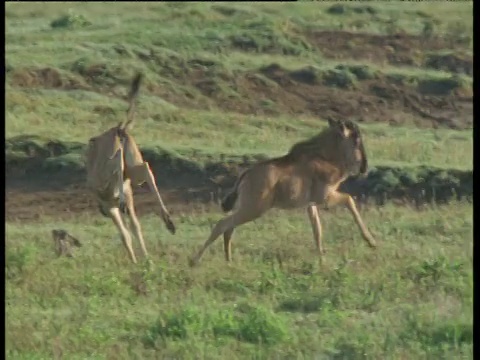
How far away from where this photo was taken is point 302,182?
34.4 ft

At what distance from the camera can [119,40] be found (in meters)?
21.9


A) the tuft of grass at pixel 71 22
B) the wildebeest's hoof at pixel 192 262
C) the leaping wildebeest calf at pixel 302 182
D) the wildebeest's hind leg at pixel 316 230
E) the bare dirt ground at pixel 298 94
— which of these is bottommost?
the bare dirt ground at pixel 298 94

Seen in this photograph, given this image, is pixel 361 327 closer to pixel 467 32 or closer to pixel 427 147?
pixel 427 147

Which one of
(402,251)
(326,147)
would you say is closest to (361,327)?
(402,251)

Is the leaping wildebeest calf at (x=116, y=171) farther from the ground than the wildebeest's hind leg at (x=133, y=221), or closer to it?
farther from the ground

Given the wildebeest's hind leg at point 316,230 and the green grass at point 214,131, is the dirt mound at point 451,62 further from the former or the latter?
the wildebeest's hind leg at point 316,230

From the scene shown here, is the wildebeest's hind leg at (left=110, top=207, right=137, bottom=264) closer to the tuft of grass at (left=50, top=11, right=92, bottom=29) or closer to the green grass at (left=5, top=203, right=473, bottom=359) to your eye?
the green grass at (left=5, top=203, right=473, bottom=359)

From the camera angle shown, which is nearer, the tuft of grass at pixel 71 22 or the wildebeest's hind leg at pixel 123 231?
the wildebeest's hind leg at pixel 123 231

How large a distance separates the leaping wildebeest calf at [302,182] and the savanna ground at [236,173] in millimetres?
270

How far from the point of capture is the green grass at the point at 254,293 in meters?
7.32

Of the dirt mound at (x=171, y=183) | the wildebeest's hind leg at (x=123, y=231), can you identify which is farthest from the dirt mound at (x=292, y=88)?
the wildebeest's hind leg at (x=123, y=231)

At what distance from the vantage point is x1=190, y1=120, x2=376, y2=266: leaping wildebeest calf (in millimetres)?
10242

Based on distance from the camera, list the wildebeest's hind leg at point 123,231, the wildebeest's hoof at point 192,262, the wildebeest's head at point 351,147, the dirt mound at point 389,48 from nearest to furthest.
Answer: the wildebeest's hoof at point 192,262
the wildebeest's hind leg at point 123,231
the wildebeest's head at point 351,147
the dirt mound at point 389,48

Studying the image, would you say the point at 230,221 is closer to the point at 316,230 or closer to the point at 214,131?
the point at 316,230
